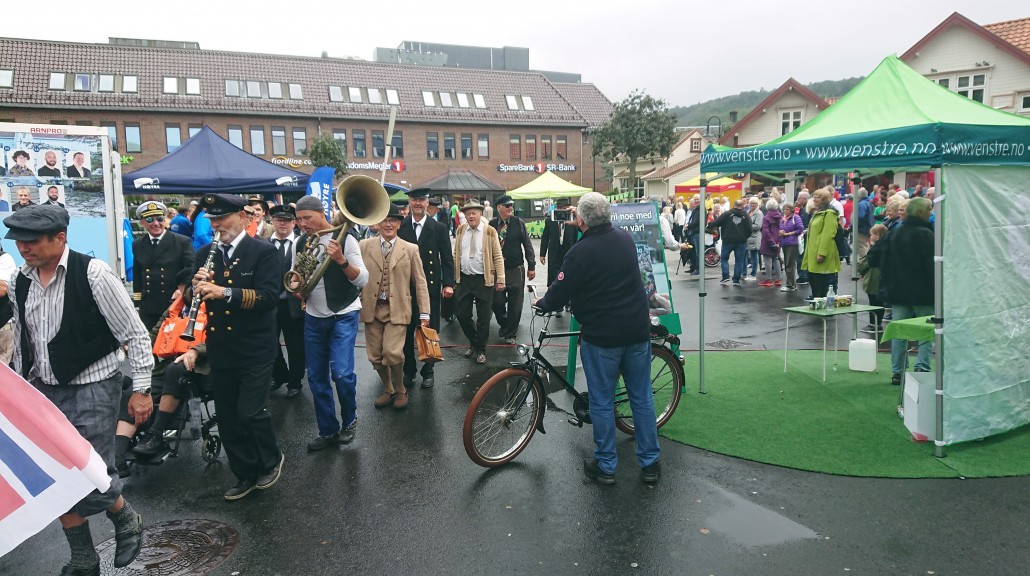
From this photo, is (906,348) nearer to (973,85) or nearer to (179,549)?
(179,549)

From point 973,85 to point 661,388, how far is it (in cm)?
3101

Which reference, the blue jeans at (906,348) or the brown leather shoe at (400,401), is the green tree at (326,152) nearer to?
the brown leather shoe at (400,401)

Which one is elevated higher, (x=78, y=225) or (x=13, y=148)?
(x=13, y=148)

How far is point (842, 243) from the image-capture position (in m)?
10.7

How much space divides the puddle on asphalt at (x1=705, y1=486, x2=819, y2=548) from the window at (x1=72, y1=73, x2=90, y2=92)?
1756 inches

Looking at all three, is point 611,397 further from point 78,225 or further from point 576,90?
point 576,90

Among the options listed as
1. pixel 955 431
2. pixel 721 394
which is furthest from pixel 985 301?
pixel 721 394

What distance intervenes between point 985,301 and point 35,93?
1785 inches

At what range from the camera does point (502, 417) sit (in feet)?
16.3

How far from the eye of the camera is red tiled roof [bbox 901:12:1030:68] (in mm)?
26703

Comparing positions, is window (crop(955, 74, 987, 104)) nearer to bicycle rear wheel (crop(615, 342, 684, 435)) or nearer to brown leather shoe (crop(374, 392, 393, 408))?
bicycle rear wheel (crop(615, 342, 684, 435))

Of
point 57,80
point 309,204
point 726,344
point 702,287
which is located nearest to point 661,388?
point 702,287

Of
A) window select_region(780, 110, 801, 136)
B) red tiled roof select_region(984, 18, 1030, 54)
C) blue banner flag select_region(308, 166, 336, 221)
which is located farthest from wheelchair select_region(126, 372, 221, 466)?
window select_region(780, 110, 801, 136)

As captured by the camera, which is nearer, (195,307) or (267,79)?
(195,307)
